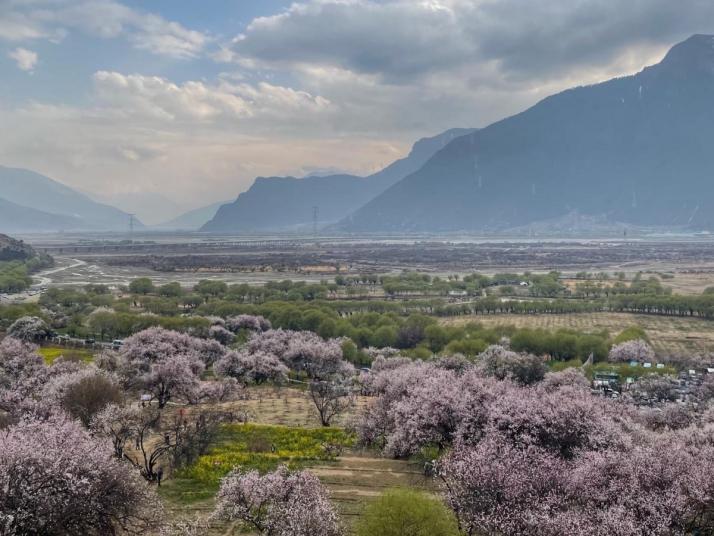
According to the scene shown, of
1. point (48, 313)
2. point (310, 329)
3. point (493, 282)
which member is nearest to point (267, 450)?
point (310, 329)

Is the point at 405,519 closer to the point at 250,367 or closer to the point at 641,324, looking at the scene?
the point at 250,367

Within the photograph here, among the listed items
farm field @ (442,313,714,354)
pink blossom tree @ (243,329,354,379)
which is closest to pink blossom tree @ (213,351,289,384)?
pink blossom tree @ (243,329,354,379)

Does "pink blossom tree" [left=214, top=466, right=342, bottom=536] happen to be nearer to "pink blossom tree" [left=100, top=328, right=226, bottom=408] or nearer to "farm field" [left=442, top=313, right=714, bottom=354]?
"pink blossom tree" [left=100, top=328, right=226, bottom=408]

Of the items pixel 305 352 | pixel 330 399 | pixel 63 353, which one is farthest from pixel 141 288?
pixel 330 399

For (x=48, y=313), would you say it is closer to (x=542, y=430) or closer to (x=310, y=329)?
(x=310, y=329)

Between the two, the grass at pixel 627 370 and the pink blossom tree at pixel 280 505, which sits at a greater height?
the pink blossom tree at pixel 280 505

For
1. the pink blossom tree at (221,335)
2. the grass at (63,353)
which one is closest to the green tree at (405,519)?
the grass at (63,353)

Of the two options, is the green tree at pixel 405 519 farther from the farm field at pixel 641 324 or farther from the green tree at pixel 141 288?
the green tree at pixel 141 288
